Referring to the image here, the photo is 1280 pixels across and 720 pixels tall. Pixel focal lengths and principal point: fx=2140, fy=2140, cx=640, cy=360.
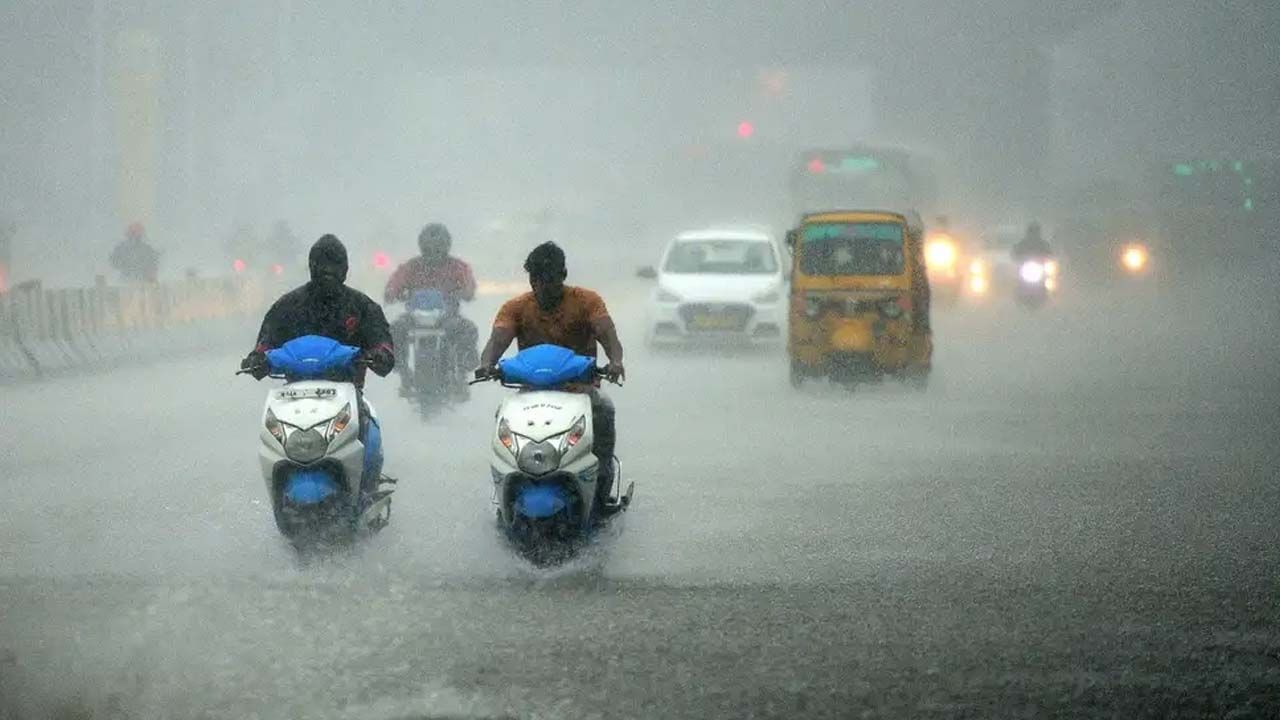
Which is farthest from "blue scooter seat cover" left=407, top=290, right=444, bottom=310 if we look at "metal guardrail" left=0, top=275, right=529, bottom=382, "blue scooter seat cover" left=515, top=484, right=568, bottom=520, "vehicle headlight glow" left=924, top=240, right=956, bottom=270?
"vehicle headlight glow" left=924, top=240, right=956, bottom=270

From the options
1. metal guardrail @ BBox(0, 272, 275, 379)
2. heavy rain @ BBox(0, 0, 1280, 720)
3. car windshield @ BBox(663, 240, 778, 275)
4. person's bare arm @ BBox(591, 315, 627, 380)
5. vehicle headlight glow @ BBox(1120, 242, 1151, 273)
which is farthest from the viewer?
vehicle headlight glow @ BBox(1120, 242, 1151, 273)

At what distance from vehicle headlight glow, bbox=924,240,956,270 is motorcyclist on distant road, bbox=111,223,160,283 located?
1403 cm

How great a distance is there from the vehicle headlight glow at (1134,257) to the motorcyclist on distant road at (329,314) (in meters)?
39.2

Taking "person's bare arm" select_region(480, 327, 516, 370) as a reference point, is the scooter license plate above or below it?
below

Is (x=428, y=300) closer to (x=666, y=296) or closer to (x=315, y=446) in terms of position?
(x=315, y=446)

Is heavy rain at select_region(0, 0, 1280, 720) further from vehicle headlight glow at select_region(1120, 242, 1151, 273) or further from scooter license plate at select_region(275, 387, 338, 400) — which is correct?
vehicle headlight glow at select_region(1120, 242, 1151, 273)

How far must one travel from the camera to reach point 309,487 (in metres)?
9.91

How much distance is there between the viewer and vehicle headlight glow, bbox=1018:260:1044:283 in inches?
1554

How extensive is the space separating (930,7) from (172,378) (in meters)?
38.0

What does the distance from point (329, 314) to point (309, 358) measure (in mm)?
687

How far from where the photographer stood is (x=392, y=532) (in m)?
11.0

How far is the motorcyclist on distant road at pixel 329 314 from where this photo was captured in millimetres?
10867

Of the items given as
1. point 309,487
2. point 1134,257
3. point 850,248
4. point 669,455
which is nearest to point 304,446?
point 309,487

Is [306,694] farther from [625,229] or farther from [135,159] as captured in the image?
[625,229]
